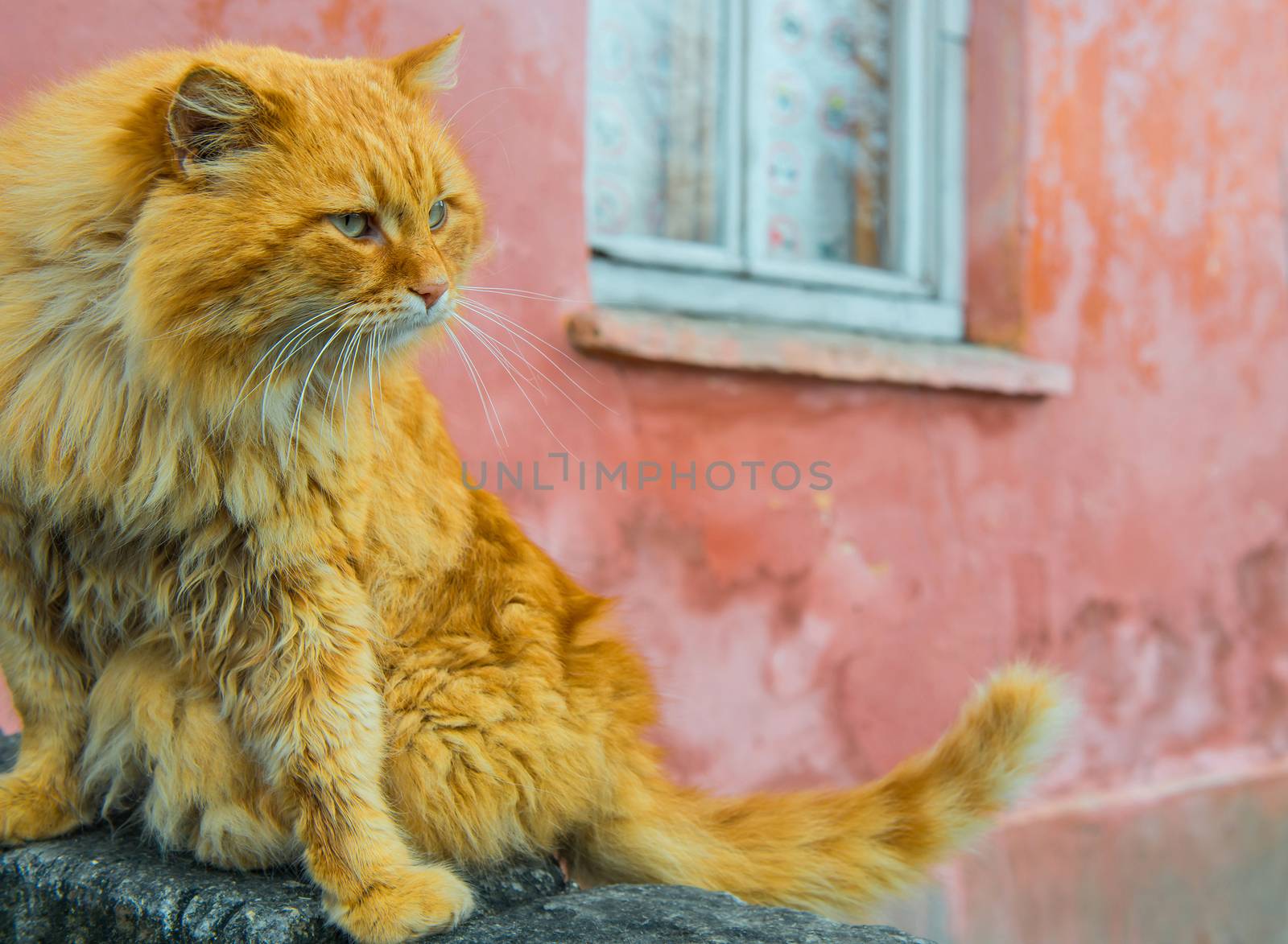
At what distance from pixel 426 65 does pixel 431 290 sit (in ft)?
1.36

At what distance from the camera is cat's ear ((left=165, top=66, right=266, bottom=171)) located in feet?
4.01

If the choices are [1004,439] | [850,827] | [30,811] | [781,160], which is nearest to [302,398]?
[30,811]

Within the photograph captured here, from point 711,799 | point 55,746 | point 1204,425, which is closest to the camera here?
point 55,746

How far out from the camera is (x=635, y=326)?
2840 millimetres

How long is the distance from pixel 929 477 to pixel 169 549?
8.41 ft

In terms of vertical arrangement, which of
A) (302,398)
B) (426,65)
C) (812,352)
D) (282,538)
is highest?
(426,65)

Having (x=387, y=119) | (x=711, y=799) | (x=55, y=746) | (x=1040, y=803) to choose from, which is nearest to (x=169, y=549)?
(x=55, y=746)

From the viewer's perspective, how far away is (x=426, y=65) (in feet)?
5.07

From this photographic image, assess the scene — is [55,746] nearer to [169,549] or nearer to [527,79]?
[169,549]

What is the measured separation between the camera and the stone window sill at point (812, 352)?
283cm

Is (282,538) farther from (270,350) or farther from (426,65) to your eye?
(426,65)

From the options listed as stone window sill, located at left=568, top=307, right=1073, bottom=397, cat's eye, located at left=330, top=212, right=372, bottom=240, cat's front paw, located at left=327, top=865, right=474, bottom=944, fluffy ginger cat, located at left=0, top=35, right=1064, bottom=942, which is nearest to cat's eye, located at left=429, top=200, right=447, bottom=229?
fluffy ginger cat, located at left=0, top=35, right=1064, bottom=942

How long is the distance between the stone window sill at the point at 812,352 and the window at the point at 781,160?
17cm

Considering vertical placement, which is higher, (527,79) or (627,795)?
(527,79)
